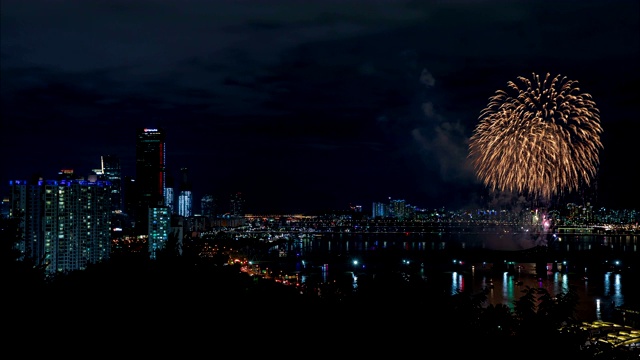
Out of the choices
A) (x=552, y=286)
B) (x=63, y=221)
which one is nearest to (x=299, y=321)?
(x=552, y=286)

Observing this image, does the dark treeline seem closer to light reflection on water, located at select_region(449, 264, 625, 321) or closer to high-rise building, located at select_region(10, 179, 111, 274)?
light reflection on water, located at select_region(449, 264, 625, 321)

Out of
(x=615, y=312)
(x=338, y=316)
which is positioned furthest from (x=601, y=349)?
(x=615, y=312)

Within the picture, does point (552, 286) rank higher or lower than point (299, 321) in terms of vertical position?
lower

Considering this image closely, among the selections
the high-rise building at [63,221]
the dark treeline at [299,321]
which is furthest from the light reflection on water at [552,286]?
the high-rise building at [63,221]

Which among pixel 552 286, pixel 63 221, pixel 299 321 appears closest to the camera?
pixel 299 321

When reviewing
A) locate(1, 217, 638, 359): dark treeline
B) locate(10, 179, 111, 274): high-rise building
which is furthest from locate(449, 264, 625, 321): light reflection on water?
locate(10, 179, 111, 274): high-rise building

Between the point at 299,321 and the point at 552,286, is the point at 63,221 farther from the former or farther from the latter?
the point at 299,321
